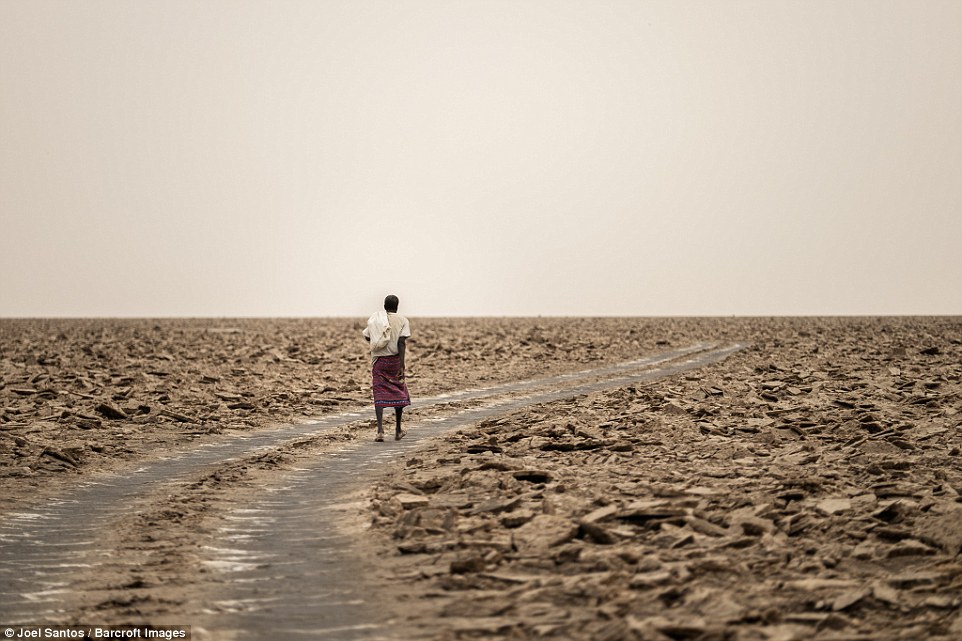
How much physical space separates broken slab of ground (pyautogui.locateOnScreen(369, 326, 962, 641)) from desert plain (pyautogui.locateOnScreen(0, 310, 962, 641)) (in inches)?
1.1

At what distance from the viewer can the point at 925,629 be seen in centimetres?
696

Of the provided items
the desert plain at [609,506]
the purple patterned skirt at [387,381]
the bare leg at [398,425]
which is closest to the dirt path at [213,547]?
the desert plain at [609,506]

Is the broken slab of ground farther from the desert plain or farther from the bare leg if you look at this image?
A: the bare leg

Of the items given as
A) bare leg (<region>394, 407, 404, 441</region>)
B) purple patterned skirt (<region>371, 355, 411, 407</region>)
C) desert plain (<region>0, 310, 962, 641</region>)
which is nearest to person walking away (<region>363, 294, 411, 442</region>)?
purple patterned skirt (<region>371, 355, 411, 407</region>)

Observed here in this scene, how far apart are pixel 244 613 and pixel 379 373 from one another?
959cm

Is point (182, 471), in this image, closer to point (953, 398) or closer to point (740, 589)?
point (740, 589)

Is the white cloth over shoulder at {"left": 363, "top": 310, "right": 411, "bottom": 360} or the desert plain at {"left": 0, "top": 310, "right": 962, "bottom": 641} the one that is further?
the white cloth over shoulder at {"left": 363, "top": 310, "right": 411, "bottom": 360}

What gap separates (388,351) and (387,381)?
0.54 m

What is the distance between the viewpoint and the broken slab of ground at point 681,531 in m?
7.28

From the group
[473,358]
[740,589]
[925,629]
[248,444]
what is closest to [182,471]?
[248,444]

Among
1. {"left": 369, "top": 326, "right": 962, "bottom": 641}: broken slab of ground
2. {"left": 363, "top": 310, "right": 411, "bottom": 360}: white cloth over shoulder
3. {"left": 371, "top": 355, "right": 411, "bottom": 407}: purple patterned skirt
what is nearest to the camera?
{"left": 369, "top": 326, "right": 962, "bottom": 641}: broken slab of ground

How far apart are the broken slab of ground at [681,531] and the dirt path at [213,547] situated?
1.93ft

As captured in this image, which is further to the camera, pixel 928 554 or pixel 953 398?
pixel 953 398

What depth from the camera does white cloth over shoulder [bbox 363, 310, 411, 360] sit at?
16688 mm
